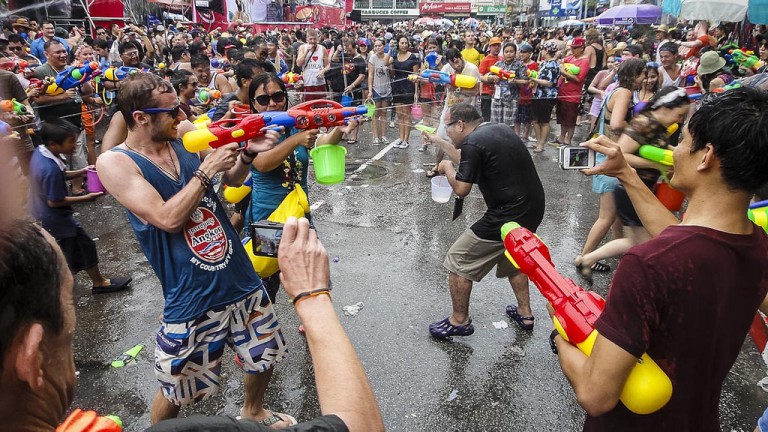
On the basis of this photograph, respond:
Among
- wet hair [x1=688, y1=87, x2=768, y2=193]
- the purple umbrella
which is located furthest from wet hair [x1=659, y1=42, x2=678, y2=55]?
the purple umbrella

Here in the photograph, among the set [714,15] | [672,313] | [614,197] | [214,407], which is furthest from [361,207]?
[714,15]

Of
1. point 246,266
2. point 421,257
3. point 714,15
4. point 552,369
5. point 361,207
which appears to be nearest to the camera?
point 246,266

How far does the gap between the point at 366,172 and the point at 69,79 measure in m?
4.18

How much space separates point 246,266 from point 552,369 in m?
2.19

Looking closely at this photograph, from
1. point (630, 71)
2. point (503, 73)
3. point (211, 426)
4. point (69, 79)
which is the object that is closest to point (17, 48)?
point (69, 79)

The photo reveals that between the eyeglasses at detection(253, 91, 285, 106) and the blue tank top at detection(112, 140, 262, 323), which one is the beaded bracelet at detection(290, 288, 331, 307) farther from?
the eyeglasses at detection(253, 91, 285, 106)

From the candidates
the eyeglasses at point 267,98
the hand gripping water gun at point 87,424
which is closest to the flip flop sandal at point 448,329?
the eyeglasses at point 267,98

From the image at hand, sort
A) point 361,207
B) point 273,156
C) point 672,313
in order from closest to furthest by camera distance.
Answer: point 672,313, point 273,156, point 361,207

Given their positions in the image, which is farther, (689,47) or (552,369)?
(689,47)

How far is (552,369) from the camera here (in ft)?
11.5

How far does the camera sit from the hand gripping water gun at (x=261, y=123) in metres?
2.52

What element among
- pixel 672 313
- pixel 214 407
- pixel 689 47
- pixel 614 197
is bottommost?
pixel 214 407

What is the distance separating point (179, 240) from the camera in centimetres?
242

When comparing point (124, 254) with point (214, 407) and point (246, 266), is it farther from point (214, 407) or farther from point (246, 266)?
point (246, 266)
